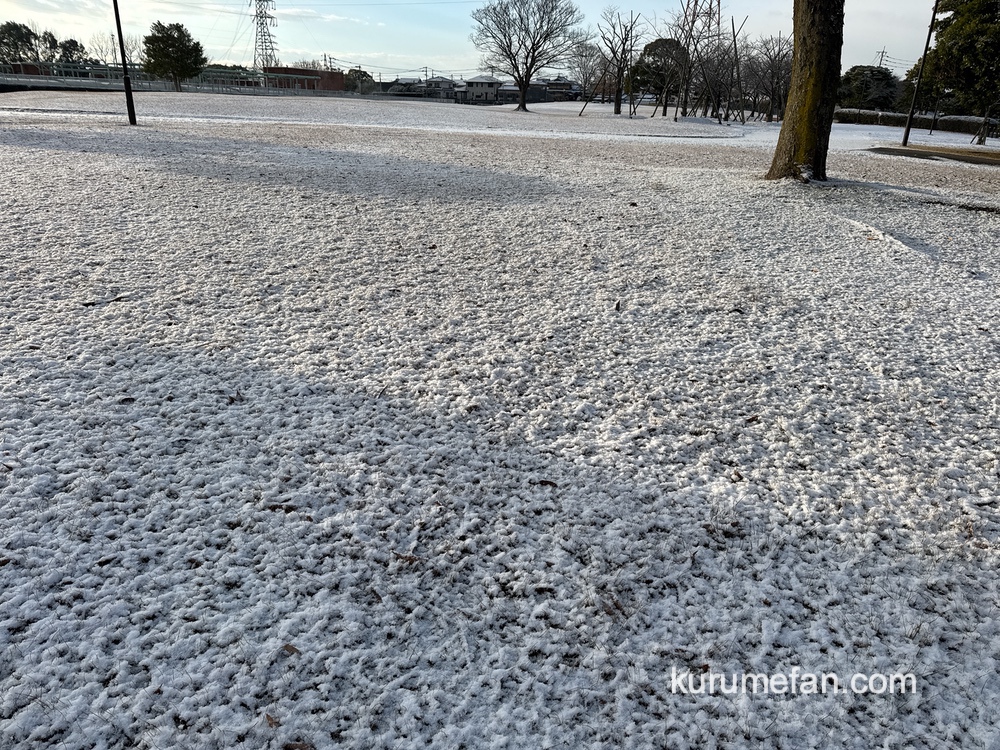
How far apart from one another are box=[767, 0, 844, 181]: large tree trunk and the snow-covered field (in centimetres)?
368

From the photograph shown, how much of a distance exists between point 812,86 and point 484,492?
871 centimetres

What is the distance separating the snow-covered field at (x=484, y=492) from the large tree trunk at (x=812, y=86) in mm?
3676

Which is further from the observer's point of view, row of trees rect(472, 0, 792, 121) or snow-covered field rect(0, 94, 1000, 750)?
row of trees rect(472, 0, 792, 121)

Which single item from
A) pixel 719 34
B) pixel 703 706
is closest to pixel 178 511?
pixel 703 706

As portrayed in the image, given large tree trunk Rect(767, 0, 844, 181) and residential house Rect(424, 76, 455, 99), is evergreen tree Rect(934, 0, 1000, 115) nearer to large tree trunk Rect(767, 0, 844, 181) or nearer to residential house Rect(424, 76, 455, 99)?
large tree trunk Rect(767, 0, 844, 181)

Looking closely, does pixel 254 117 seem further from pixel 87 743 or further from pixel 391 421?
pixel 87 743

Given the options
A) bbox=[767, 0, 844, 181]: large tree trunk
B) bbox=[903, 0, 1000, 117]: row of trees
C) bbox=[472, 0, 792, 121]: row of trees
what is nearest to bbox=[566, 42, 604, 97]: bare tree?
bbox=[472, 0, 792, 121]: row of trees

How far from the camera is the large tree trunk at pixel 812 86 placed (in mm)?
8109

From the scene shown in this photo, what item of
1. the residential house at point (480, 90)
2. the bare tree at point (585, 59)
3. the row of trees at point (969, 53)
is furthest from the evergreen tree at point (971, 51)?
the residential house at point (480, 90)

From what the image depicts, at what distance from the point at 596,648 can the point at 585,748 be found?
0.33 m

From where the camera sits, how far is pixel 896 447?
118 inches

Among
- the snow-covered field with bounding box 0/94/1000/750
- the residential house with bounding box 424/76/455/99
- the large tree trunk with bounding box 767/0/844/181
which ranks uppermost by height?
the residential house with bounding box 424/76/455/99

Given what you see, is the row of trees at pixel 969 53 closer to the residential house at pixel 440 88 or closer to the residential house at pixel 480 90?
the residential house at pixel 440 88

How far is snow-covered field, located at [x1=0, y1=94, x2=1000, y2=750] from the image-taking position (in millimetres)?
1766
